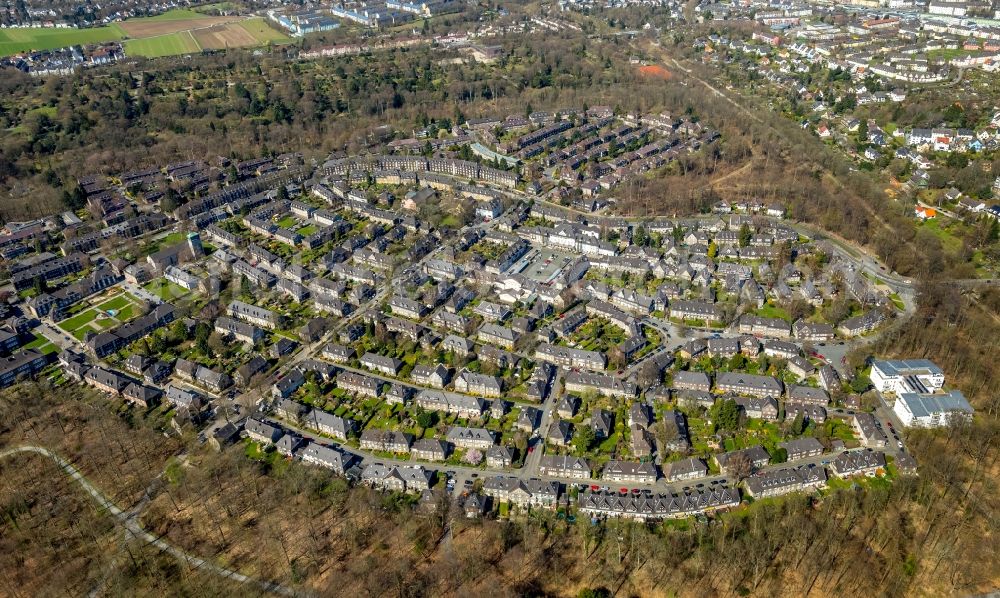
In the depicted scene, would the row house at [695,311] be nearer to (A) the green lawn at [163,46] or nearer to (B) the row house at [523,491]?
(B) the row house at [523,491]

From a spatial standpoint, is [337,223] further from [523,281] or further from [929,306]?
[929,306]

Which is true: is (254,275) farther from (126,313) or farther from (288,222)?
(288,222)

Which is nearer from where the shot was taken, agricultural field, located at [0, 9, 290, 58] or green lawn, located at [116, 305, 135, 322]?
green lawn, located at [116, 305, 135, 322]

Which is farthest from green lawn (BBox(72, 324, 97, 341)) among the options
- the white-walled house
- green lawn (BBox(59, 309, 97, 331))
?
the white-walled house

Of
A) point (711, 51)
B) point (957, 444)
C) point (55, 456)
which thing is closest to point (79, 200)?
point (55, 456)

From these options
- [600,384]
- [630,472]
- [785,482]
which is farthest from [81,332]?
[785,482]

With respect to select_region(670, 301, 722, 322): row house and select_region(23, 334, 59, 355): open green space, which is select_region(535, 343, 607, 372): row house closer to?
select_region(670, 301, 722, 322): row house

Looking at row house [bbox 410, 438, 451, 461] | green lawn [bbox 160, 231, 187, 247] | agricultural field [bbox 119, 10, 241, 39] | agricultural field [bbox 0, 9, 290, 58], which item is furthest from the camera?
agricultural field [bbox 119, 10, 241, 39]

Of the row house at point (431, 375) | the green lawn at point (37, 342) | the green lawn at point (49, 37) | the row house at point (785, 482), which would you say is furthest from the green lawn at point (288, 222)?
the green lawn at point (49, 37)
